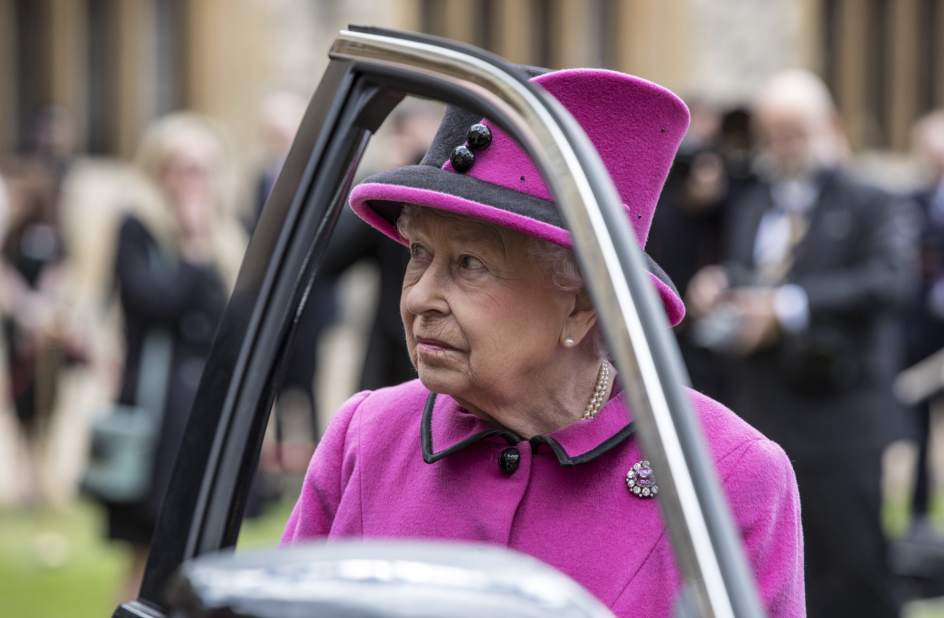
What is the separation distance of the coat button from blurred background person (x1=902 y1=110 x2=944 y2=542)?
22.5 feet

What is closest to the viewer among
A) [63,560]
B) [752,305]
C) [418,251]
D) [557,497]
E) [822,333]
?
[557,497]

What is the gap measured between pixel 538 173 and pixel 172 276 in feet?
15.2

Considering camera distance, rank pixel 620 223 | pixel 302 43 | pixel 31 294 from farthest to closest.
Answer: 1. pixel 302 43
2. pixel 31 294
3. pixel 620 223

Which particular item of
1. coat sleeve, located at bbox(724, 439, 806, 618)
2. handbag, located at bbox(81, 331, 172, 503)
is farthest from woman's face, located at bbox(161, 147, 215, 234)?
coat sleeve, located at bbox(724, 439, 806, 618)

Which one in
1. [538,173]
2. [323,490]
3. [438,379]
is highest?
[538,173]

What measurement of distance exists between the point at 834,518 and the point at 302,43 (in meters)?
9.60

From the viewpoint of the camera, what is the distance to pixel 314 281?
1926 millimetres

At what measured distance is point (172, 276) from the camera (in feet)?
21.1

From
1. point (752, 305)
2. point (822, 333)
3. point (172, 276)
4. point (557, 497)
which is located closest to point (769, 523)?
point (557, 497)

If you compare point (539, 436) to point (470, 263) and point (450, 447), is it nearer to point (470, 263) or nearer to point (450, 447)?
point (450, 447)

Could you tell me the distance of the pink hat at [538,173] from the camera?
6.32 feet

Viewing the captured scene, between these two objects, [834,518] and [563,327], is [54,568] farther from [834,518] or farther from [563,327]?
[563,327]

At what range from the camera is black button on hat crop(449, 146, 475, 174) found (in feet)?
6.47

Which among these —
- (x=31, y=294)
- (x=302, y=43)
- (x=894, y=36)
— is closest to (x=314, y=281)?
(x=31, y=294)
